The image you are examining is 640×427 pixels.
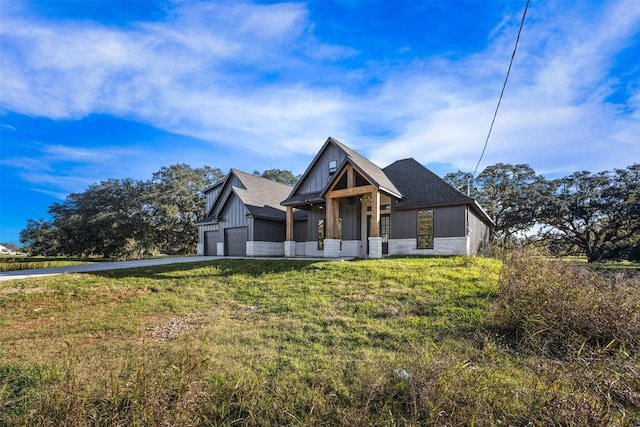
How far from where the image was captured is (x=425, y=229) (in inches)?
607

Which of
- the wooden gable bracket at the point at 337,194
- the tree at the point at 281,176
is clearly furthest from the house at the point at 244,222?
the tree at the point at 281,176

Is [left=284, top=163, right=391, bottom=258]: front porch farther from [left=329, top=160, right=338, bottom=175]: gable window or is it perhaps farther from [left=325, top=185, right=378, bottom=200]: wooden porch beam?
[left=329, top=160, right=338, bottom=175]: gable window

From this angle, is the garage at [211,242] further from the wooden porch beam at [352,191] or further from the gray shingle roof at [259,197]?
the wooden porch beam at [352,191]

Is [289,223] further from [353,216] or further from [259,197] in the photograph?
[259,197]

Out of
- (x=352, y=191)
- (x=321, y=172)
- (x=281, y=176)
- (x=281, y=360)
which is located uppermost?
(x=281, y=176)

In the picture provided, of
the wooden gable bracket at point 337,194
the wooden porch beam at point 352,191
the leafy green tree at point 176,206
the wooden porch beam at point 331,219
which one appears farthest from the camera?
the leafy green tree at point 176,206

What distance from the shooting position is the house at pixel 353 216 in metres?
14.8

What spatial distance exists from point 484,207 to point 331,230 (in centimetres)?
2084

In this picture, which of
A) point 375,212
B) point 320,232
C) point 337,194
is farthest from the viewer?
point 320,232

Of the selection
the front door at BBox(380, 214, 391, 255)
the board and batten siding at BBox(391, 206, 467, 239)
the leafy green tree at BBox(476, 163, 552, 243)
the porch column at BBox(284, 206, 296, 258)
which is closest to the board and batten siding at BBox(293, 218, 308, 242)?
the porch column at BBox(284, 206, 296, 258)

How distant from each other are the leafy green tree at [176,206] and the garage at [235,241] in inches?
469

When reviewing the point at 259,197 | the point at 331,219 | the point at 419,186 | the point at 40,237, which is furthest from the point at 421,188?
the point at 40,237

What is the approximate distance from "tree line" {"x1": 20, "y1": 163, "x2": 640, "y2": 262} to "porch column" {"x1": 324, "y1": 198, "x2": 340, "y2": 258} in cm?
1656

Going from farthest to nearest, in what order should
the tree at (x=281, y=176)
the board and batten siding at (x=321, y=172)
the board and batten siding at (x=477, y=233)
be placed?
the tree at (x=281, y=176)
the board and batten siding at (x=321, y=172)
the board and batten siding at (x=477, y=233)
